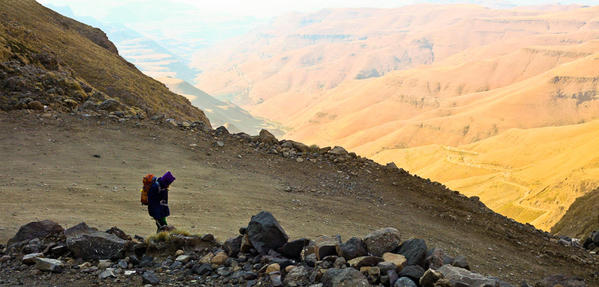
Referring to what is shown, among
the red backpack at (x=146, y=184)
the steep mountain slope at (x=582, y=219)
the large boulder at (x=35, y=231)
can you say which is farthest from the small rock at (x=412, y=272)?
the steep mountain slope at (x=582, y=219)

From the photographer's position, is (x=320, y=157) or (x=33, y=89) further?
(x=33, y=89)

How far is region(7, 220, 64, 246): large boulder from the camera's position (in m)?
7.07

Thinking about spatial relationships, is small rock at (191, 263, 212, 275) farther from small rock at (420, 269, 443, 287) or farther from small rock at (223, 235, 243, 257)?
small rock at (420, 269, 443, 287)

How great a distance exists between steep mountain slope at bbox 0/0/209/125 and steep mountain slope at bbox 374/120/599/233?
36.4 m

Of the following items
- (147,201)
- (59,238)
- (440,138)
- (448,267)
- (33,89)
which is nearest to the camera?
(448,267)

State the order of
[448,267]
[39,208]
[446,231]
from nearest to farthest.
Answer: [448,267]
[39,208]
[446,231]

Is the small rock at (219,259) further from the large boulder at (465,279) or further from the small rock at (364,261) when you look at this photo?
the large boulder at (465,279)

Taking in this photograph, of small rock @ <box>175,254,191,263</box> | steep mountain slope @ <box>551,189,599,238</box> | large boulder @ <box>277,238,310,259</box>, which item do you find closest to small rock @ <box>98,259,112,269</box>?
Result: small rock @ <box>175,254,191,263</box>

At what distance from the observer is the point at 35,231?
23.4 ft

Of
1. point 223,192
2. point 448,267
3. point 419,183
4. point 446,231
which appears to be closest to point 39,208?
point 223,192

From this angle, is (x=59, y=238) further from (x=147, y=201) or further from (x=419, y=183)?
(x=419, y=183)

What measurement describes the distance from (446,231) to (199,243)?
329 inches

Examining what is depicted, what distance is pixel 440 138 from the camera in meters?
158

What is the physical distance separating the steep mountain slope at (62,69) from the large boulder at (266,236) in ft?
50.2
